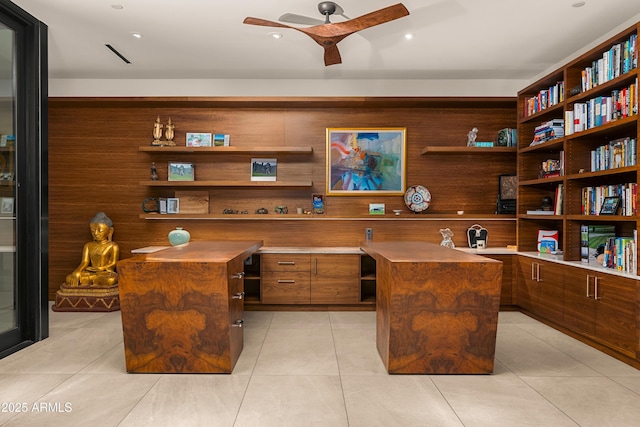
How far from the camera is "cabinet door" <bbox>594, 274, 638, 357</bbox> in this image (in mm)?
2893

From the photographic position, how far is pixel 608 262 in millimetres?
3340

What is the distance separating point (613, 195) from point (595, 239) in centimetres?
46

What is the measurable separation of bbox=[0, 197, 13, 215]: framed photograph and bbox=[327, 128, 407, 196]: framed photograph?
128 inches

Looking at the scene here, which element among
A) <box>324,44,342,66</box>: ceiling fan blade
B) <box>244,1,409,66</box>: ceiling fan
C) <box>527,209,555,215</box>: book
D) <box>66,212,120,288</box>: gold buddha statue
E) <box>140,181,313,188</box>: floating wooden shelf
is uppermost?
<box>244,1,409,66</box>: ceiling fan

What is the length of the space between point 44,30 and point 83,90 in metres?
1.45

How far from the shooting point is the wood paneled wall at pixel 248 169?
16.6ft

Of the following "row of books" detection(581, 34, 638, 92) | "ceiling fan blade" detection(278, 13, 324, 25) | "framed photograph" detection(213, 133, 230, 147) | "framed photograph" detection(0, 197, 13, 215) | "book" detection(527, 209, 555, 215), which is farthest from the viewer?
"framed photograph" detection(213, 133, 230, 147)

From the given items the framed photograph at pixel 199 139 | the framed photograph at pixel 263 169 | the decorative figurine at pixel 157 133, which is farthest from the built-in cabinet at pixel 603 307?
the decorative figurine at pixel 157 133

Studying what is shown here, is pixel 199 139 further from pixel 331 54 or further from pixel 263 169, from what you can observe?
pixel 331 54

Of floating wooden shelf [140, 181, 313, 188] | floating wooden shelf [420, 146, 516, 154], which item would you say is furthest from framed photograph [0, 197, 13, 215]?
floating wooden shelf [420, 146, 516, 154]

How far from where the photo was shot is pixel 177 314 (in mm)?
2695

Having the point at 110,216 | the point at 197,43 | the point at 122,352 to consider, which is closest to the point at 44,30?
the point at 197,43

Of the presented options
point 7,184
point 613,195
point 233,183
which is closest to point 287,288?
point 233,183

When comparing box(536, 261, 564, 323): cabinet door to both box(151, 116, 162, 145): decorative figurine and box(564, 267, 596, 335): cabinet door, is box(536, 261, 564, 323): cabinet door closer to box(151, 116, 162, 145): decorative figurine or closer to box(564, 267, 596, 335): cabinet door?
box(564, 267, 596, 335): cabinet door
